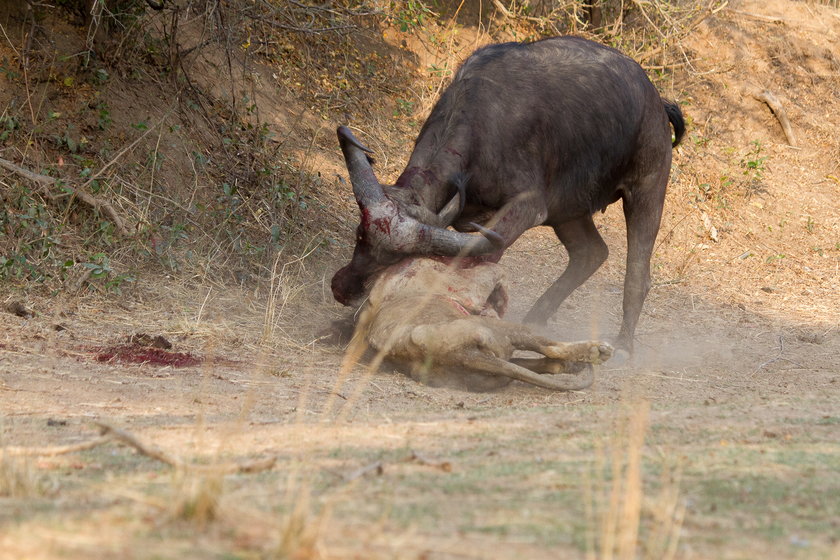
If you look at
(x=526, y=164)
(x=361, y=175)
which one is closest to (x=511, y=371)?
(x=361, y=175)

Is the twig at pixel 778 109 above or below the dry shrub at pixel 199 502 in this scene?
above

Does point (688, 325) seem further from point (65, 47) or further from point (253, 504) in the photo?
point (253, 504)

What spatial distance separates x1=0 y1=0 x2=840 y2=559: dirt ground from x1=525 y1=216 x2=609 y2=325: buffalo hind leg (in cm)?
21

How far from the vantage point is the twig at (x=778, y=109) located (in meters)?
12.5

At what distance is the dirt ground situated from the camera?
215 centimetres

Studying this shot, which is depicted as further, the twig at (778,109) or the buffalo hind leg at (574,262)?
the twig at (778,109)

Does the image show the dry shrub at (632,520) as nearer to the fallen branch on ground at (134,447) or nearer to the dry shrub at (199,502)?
the dry shrub at (199,502)

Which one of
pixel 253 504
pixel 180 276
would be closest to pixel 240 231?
pixel 180 276

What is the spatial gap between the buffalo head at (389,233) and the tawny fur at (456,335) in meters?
0.10

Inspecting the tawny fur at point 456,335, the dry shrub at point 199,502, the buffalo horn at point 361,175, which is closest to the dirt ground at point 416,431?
the dry shrub at point 199,502

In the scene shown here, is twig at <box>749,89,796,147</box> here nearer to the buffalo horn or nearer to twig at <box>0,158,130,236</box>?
the buffalo horn

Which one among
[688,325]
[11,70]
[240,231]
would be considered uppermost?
[11,70]

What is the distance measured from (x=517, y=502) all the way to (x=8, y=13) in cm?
672

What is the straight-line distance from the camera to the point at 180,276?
6891 millimetres
